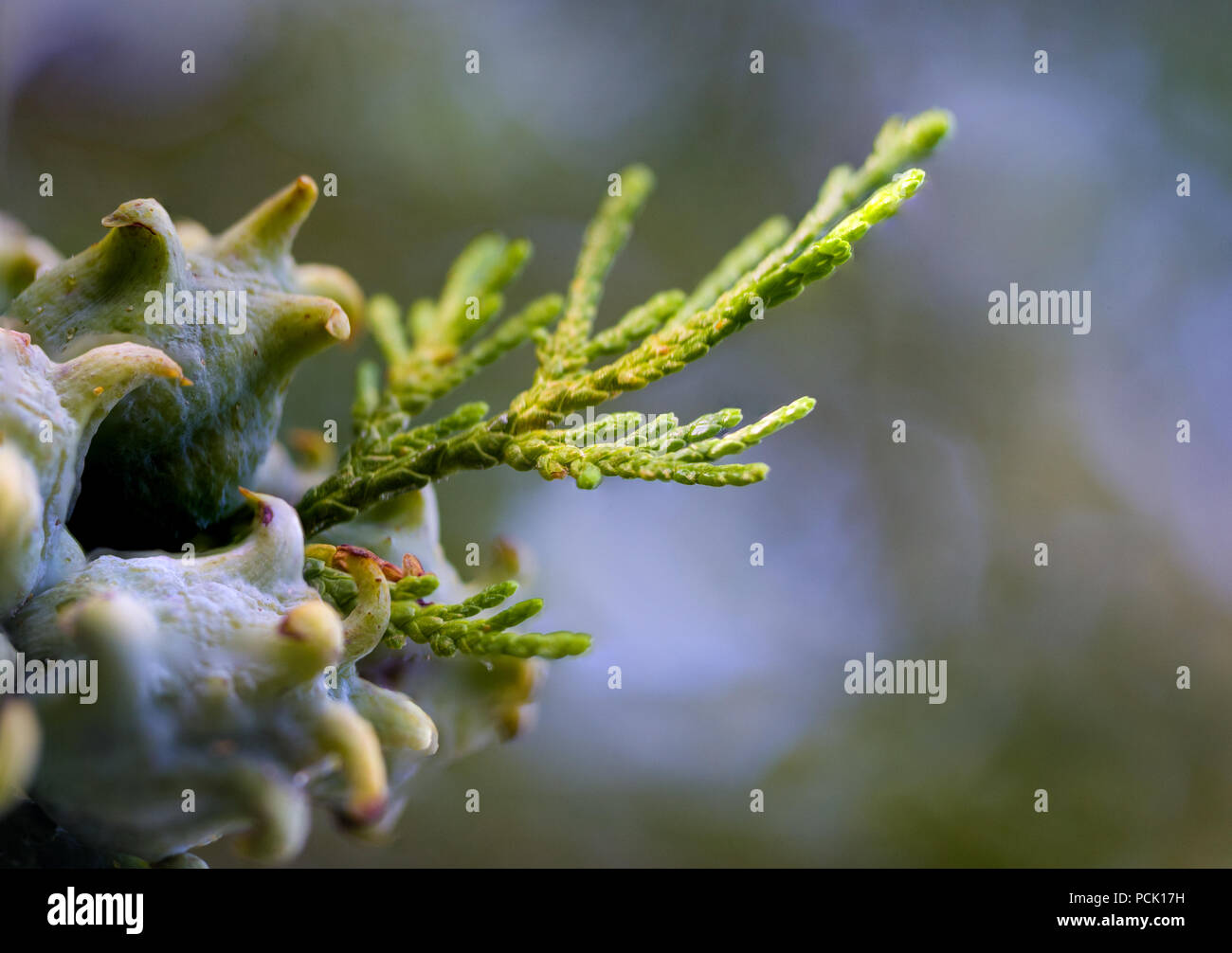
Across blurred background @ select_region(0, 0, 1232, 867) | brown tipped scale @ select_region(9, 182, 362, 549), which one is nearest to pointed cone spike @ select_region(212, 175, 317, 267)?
brown tipped scale @ select_region(9, 182, 362, 549)

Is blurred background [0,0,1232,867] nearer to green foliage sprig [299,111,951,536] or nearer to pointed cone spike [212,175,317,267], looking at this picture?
green foliage sprig [299,111,951,536]

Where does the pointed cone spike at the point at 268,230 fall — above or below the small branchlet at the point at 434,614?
above

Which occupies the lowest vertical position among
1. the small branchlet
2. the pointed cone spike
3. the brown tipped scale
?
the small branchlet

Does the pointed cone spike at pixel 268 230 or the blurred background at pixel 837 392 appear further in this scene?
the blurred background at pixel 837 392

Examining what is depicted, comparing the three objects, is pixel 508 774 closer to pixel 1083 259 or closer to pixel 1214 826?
pixel 1214 826

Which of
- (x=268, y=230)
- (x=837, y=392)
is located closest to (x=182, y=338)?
(x=268, y=230)

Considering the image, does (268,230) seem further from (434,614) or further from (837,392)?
(837,392)

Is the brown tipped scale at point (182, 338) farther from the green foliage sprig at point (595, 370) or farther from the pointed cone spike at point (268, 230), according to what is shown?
the green foliage sprig at point (595, 370)

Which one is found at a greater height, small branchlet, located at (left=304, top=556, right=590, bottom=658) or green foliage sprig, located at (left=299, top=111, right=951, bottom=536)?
green foliage sprig, located at (left=299, top=111, right=951, bottom=536)

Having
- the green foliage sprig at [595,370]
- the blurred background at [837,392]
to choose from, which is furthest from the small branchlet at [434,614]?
the blurred background at [837,392]
